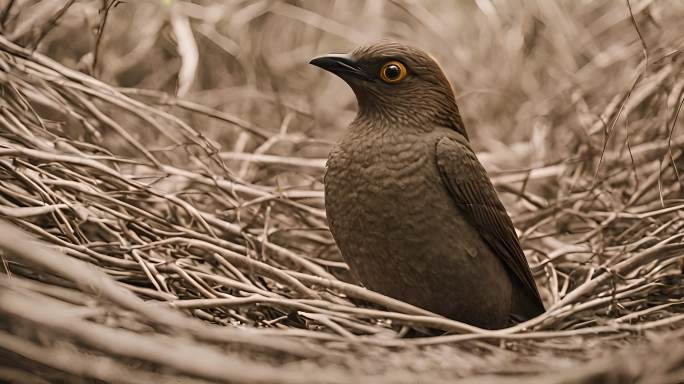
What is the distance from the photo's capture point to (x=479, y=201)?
1.95m

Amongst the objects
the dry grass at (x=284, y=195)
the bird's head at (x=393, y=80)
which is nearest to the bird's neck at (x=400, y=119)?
the bird's head at (x=393, y=80)

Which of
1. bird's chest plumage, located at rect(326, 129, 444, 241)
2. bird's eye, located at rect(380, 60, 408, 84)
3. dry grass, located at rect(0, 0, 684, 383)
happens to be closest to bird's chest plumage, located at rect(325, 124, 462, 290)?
bird's chest plumage, located at rect(326, 129, 444, 241)

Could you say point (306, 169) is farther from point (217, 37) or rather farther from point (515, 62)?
point (515, 62)

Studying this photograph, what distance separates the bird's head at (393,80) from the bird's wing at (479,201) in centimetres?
15

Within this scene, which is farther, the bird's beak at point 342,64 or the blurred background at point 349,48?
the blurred background at point 349,48

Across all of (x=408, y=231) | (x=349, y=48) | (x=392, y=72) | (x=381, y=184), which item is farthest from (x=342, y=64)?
(x=349, y=48)

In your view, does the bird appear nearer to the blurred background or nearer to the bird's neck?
the bird's neck

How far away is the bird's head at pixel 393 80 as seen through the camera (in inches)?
81.0

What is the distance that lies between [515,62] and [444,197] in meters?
2.12

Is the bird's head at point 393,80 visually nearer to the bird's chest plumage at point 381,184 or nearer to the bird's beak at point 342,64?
the bird's beak at point 342,64

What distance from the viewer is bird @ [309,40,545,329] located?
1.85m

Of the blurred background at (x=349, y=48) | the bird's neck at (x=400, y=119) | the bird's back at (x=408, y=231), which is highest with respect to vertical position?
the blurred background at (x=349, y=48)

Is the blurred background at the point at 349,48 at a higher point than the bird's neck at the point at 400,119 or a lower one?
higher

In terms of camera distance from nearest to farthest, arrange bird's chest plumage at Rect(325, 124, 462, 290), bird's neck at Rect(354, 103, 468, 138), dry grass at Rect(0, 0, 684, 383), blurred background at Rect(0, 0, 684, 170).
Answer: dry grass at Rect(0, 0, 684, 383), bird's chest plumage at Rect(325, 124, 462, 290), bird's neck at Rect(354, 103, 468, 138), blurred background at Rect(0, 0, 684, 170)
